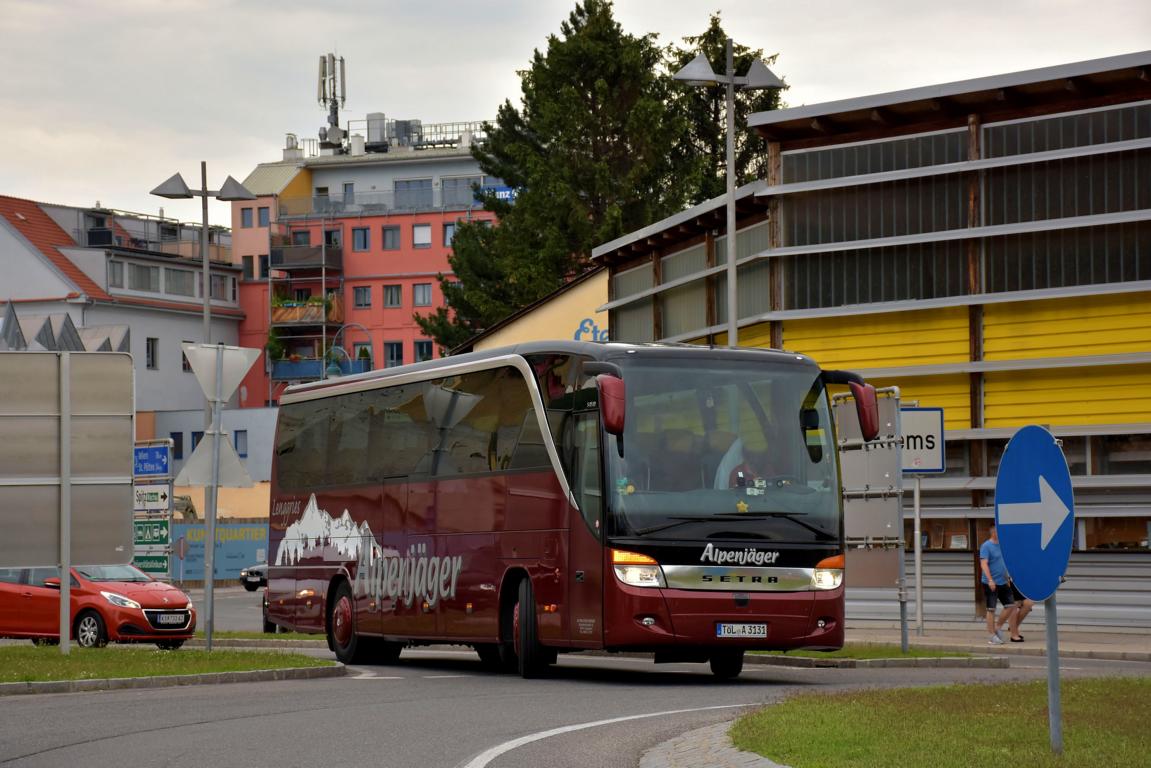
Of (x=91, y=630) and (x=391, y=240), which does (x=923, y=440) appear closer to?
(x=91, y=630)

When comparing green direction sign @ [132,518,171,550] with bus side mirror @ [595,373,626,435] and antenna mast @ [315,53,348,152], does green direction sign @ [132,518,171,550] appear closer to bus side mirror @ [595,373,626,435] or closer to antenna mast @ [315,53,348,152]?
bus side mirror @ [595,373,626,435]

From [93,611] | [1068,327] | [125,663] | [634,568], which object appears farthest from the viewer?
[1068,327]

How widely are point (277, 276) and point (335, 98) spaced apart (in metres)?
23.2

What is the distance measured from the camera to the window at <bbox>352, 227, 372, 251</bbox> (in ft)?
397

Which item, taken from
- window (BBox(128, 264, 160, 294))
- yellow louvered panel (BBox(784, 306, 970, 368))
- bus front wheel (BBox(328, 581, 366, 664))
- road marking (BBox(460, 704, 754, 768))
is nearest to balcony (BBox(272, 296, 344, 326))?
window (BBox(128, 264, 160, 294))

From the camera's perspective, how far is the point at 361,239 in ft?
398

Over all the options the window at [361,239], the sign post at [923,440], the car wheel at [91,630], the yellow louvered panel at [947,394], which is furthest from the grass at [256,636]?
the window at [361,239]

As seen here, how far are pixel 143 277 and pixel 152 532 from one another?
72275mm

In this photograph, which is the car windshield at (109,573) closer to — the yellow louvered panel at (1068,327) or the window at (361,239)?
the yellow louvered panel at (1068,327)

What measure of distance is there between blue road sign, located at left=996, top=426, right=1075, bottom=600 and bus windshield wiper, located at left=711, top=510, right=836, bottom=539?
8.60m

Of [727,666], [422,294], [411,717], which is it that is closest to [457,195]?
[422,294]

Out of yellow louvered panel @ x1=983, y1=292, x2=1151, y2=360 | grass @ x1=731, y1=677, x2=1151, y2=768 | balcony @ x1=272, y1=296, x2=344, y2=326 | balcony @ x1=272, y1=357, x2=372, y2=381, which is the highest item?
balcony @ x1=272, y1=296, x2=344, y2=326

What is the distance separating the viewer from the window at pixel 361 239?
12106 centimetres

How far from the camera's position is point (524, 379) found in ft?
66.2
